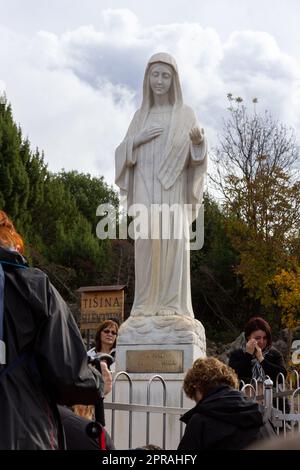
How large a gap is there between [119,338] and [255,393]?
9.42ft

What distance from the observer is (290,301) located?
74.5 feet

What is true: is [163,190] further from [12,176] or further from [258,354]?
[12,176]

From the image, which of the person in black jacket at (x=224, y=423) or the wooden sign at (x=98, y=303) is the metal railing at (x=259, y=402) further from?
the wooden sign at (x=98, y=303)

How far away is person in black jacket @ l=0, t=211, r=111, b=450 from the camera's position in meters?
2.93

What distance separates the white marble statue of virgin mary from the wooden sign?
10.9m

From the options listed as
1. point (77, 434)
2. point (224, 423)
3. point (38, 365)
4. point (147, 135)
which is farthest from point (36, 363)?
point (147, 135)

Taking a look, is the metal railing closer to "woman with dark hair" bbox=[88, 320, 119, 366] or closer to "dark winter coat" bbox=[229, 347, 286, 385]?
"dark winter coat" bbox=[229, 347, 286, 385]

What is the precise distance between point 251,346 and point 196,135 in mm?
3107

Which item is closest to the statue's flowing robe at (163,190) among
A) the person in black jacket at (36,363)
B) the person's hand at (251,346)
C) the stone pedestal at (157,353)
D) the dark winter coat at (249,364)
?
the stone pedestal at (157,353)

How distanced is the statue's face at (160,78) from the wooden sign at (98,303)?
1105 centimetres

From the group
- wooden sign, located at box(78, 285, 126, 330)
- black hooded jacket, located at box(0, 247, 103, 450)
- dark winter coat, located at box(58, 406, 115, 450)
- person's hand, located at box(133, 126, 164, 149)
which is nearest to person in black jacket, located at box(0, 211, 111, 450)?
black hooded jacket, located at box(0, 247, 103, 450)

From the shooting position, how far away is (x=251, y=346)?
7582 mm

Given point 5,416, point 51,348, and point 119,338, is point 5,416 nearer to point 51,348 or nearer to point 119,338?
point 51,348

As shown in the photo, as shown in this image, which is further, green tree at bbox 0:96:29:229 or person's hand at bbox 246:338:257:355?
green tree at bbox 0:96:29:229
